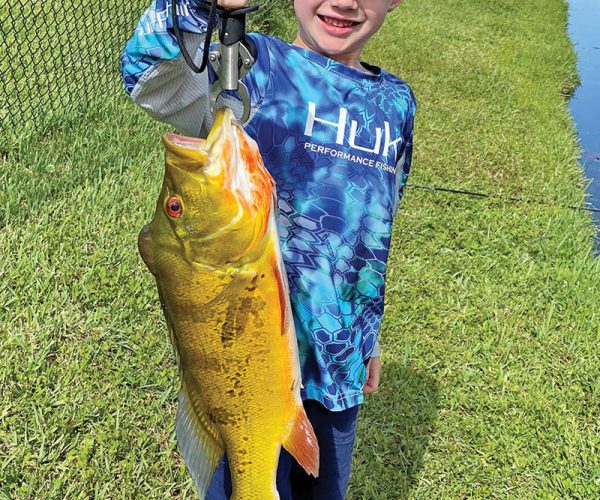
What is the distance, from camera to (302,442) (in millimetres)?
1588

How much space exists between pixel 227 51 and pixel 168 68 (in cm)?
29

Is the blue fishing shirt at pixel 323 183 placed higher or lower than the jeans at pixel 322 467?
higher

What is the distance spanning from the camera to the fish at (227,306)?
1.28 meters

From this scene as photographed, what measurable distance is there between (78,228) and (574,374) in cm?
309

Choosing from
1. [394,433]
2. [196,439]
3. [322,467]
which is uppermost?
[196,439]

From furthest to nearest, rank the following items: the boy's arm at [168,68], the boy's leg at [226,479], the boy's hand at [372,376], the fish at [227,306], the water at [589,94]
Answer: the water at [589,94] < the boy's hand at [372,376] < the boy's leg at [226,479] < the boy's arm at [168,68] < the fish at [227,306]

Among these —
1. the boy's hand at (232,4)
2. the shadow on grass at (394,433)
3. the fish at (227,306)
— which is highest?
the boy's hand at (232,4)

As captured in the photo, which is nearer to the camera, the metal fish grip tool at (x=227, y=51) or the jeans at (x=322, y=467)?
the metal fish grip tool at (x=227, y=51)

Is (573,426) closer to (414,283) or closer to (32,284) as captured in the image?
(414,283)

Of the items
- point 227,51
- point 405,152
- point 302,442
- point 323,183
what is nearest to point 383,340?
point 405,152

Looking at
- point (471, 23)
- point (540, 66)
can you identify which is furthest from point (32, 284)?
point (471, 23)

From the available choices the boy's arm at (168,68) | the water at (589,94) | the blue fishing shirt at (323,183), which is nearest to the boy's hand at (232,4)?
the boy's arm at (168,68)

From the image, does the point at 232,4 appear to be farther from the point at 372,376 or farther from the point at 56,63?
the point at 56,63

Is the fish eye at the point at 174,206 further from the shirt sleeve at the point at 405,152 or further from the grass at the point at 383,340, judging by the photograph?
the grass at the point at 383,340
